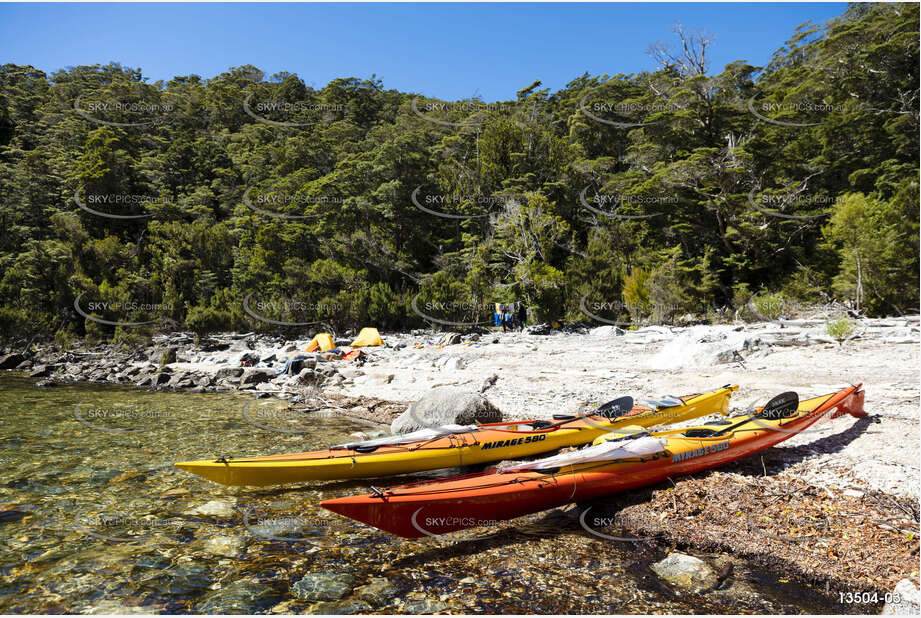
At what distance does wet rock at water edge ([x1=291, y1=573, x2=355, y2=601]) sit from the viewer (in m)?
3.77

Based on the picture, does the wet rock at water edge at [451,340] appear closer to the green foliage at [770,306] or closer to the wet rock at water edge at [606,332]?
the wet rock at water edge at [606,332]

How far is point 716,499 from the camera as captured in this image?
4.76 metres

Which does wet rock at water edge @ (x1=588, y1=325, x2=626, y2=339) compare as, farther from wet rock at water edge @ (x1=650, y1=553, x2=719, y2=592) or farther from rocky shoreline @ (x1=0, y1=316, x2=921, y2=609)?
wet rock at water edge @ (x1=650, y1=553, x2=719, y2=592)

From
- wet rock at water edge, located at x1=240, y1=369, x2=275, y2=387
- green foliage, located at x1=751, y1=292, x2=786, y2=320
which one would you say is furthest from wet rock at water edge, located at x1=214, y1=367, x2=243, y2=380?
green foliage, located at x1=751, y1=292, x2=786, y2=320

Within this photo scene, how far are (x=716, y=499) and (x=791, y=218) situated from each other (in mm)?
26504

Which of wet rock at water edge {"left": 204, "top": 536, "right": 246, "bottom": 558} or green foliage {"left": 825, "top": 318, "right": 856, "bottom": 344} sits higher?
green foliage {"left": 825, "top": 318, "right": 856, "bottom": 344}

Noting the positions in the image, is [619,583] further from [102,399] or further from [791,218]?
[791,218]

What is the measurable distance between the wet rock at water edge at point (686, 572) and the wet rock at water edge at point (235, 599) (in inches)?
135

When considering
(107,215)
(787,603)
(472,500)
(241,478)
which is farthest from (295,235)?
(787,603)

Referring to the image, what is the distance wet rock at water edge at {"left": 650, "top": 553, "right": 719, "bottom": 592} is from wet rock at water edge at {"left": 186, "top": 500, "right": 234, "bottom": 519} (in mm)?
4798

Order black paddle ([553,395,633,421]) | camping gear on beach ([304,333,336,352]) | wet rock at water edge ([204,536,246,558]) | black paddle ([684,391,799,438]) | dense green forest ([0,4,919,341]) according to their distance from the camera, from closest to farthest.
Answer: wet rock at water edge ([204,536,246,558]), black paddle ([684,391,799,438]), black paddle ([553,395,633,421]), camping gear on beach ([304,333,336,352]), dense green forest ([0,4,919,341])

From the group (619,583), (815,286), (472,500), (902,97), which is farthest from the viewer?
(902,97)

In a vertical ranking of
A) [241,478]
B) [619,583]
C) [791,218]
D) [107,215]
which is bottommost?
[619,583]

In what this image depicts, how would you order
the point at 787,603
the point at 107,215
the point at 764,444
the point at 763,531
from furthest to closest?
the point at 107,215 → the point at 764,444 → the point at 763,531 → the point at 787,603
